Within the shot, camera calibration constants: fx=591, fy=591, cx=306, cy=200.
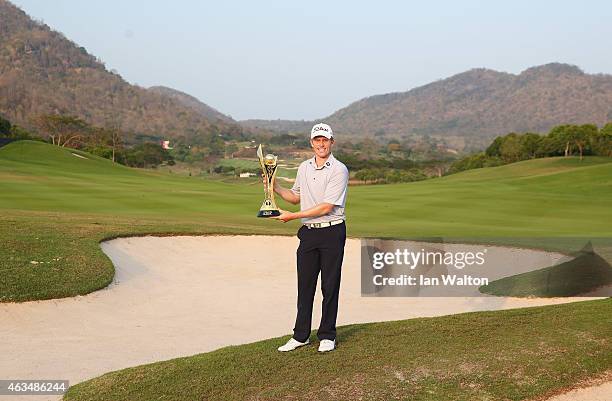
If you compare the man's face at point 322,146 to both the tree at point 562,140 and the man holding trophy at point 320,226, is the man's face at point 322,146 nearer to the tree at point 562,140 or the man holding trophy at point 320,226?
the man holding trophy at point 320,226

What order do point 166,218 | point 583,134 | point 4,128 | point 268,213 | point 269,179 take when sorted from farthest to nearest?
point 4,128 < point 583,134 < point 166,218 < point 269,179 < point 268,213

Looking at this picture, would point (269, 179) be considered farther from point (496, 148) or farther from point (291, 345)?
point (496, 148)

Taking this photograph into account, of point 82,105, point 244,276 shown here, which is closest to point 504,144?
point 244,276

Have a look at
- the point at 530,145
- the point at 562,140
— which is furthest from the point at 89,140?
the point at 562,140

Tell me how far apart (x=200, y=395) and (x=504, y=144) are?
87324 mm

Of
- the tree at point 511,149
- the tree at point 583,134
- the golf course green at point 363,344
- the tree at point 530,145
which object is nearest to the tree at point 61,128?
the tree at point 511,149

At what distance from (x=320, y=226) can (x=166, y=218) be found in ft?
51.9

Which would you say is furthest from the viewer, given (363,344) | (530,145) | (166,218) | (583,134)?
(530,145)

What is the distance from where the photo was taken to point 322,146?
19.5ft

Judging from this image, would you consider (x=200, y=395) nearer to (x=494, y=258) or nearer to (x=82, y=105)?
(x=494, y=258)

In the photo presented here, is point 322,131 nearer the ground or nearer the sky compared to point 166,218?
nearer the sky

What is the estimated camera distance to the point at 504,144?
284 feet

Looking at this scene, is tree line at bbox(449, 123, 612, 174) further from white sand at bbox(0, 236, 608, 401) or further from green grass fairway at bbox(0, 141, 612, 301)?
white sand at bbox(0, 236, 608, 401)

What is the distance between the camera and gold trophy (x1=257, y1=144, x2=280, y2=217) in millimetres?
5465
